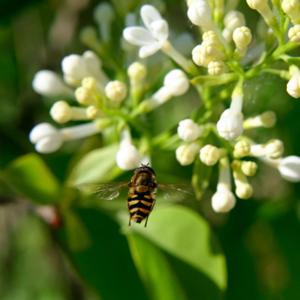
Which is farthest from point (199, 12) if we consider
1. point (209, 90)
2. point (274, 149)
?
point (274, 149)

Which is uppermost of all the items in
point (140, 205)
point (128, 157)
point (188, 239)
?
point (128, 157)

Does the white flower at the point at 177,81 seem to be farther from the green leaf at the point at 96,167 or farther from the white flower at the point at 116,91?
the green leaf at the point at 96,167

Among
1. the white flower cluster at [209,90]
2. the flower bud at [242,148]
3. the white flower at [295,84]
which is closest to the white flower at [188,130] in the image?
the white flower cluster at [209,90]

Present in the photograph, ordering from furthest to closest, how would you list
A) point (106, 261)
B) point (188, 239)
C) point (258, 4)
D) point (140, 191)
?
point (106, 261) → point (188, 239) → point (140, 191) → point (258, 4)

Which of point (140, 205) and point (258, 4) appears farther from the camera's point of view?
point (140, 205)

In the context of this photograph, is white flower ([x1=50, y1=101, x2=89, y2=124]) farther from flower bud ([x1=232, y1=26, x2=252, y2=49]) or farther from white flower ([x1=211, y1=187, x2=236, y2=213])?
flower bud ([x1=232, y1=26, x2=252, y2=49])

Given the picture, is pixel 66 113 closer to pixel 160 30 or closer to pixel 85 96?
→ pixel 85 96
